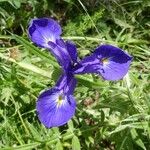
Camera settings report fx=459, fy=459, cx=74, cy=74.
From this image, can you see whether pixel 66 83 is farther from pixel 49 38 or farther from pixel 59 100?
pixel 49 38

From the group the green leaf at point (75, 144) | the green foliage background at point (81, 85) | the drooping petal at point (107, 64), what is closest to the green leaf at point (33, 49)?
the green foliage background at point (81, 85)

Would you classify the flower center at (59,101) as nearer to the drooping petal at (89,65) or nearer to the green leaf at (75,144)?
the drooping petal at (89,65)

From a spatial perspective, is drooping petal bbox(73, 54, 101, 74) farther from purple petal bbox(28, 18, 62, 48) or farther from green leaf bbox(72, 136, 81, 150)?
green leaf bbox(72, 136, 81, 150)

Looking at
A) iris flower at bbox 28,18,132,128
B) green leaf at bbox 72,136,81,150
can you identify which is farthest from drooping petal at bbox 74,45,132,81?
green leaf at bbox 72,136,81,150

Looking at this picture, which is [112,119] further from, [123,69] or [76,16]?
[76,16]

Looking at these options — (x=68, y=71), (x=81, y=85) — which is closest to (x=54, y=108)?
(x=68, y=71)
